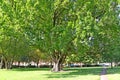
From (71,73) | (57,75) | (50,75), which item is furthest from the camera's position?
(71,73)

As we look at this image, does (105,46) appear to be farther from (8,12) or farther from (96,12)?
(8,12)

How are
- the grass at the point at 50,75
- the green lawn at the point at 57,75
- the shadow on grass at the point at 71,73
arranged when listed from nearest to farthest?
the green lawn at the point at 57,75 → the grass at the point at 50,75 → the shadow on grass at the point at 71,73

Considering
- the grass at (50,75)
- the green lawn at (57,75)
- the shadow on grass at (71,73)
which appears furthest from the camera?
the shadow on grass at (71,73)

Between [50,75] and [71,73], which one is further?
[71,73]

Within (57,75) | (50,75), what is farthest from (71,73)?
(57,75)

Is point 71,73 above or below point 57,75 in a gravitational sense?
above

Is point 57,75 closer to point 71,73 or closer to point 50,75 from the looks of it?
point 50,75

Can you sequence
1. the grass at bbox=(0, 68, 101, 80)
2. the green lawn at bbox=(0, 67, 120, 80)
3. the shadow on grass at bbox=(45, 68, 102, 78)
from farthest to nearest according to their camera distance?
1. the shadow on grass at bbox=(45, 68, 102, 78)
2. the grass at bbox=(0, 68, 101, 80)
3. the green lawn at bbox=(0, 67, 120, 80)

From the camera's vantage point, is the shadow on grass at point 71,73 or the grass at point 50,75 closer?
the grass at point 50,75

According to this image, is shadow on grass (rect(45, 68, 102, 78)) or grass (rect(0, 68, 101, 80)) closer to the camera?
grass (rect(0, 68, 101, 80))

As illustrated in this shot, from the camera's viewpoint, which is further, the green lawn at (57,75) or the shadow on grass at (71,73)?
the shadow on grass at (71,73)

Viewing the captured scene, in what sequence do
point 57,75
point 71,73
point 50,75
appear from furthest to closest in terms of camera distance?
point 71,73 → point 50,75 → point 57,75

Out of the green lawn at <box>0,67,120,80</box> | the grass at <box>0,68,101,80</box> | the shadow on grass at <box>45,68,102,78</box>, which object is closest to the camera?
the green lawn at <box>0,67,120,80</box>

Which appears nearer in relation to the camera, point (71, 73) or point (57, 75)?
point (57, 75)
